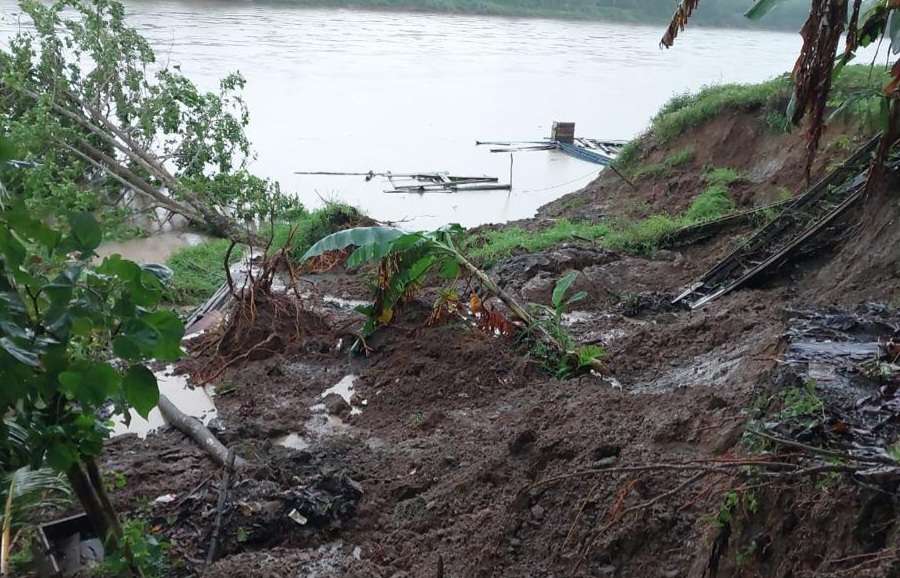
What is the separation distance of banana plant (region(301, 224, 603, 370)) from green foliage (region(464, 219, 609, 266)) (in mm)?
2933

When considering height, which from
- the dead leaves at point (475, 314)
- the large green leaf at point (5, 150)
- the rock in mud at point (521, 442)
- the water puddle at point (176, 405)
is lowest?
the water puddle at point (176, 405)

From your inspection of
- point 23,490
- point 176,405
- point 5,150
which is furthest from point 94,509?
point 176,405

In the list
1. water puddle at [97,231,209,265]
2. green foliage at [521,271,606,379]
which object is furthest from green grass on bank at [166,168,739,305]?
green foliage at [521,271,606,379]

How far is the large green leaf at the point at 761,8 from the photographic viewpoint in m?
4.40

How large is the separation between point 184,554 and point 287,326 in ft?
13.6

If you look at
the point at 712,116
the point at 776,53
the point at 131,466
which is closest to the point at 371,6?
the point at 776,53

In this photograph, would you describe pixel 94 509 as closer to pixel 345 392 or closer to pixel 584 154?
pixel 345 392

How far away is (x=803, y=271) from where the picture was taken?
23.4 ft

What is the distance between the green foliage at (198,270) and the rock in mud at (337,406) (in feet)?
11.6

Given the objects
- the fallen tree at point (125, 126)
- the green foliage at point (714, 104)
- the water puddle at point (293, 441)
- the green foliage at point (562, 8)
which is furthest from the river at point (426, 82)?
the water puddle at point (293, 441)

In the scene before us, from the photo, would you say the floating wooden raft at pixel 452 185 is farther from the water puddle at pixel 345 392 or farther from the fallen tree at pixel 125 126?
the water puddle at pixel 345 392

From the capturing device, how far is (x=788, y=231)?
309 inches

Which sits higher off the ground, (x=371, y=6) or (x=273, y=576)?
(x=371, y=6)

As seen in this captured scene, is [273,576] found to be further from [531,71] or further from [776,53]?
[776,53]
